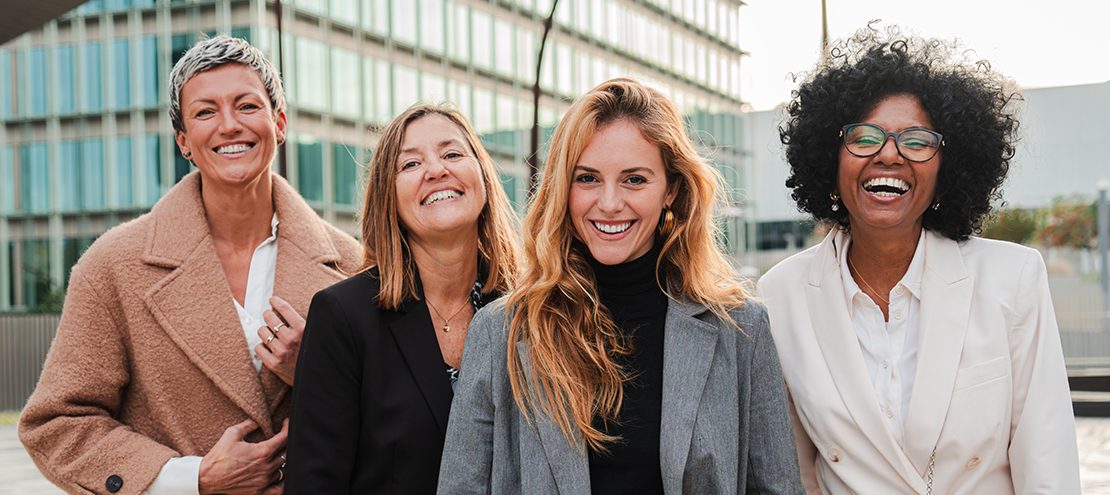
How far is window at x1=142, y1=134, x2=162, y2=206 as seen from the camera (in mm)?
31000

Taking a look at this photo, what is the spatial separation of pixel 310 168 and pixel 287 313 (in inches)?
1100

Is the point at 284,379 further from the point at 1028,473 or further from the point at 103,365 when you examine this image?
the point at 1028,473

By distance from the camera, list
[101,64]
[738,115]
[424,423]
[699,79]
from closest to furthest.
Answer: [424,423] < [101,64] < [699,79] < [738,115]

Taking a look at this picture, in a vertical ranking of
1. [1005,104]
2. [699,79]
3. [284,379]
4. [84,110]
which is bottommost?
[284,379]

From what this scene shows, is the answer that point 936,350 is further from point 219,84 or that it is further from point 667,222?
point 219,84

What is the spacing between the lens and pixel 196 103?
147 inches

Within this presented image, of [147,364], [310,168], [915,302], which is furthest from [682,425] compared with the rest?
[310,168]

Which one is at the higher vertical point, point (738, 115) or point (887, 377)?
point (738, 115)

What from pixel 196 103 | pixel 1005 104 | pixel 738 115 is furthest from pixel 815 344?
pixel 738 115

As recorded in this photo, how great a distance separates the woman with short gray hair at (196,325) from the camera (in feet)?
11.4

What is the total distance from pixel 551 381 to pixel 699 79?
50.7 meters

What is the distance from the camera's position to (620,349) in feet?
10.5

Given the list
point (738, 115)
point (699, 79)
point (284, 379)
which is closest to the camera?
point (284, 379)

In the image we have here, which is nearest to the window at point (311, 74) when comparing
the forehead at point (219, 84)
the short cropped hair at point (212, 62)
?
the short cropped hair at point (212, 62)
